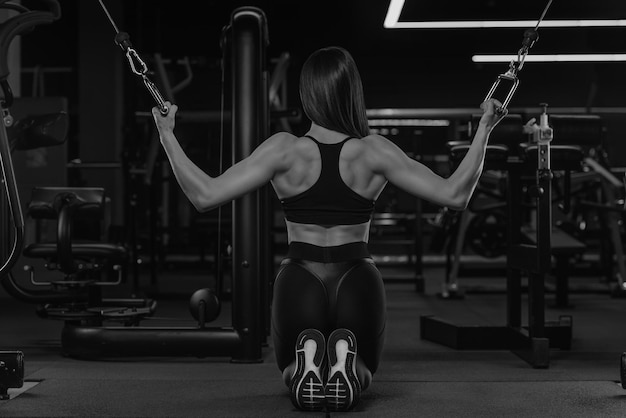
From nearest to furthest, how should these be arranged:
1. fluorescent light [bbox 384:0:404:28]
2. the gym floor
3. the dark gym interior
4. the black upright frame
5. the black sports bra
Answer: the black sports bra < the gym floor < the dark gym interior < the black upright frame < fluorescent light [bbox 384:0:404:28]

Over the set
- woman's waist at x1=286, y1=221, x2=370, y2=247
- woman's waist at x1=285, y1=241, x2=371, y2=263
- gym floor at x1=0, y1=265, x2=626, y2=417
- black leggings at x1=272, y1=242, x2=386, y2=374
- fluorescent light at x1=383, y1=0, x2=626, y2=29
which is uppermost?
fluorescent light at x1=383, y1=0, x2=626, y2=29

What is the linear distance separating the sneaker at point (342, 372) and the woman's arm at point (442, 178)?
1.46ft

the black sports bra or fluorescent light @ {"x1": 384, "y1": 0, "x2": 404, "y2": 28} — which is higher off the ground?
fluorescent light @ {"x1": 384, "y1": 0, "x2": 404, "y2": 28}

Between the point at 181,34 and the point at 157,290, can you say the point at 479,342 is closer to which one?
the point at 157,290

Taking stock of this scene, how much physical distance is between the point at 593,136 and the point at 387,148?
1.76 m

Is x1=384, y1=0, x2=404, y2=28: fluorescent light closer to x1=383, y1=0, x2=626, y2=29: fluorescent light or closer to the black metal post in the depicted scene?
x1=383, y1=0, x2=626, y2=29: fluorescent light

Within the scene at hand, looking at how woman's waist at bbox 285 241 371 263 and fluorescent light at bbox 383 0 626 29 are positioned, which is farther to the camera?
fluorescent light at bbox 383 0 626 29

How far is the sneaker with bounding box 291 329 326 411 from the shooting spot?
7.15 ft

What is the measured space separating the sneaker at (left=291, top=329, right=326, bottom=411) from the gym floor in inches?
3.4

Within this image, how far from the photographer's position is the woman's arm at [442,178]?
7.14 feet

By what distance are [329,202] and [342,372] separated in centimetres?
47

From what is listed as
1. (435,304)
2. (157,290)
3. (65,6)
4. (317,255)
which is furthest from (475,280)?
(65,6)

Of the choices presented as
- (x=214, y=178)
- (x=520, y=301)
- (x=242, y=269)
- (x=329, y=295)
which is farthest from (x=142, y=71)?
(x=520, y=301)

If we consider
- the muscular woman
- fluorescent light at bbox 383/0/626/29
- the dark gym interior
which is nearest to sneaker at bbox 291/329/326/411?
the muscular woman
